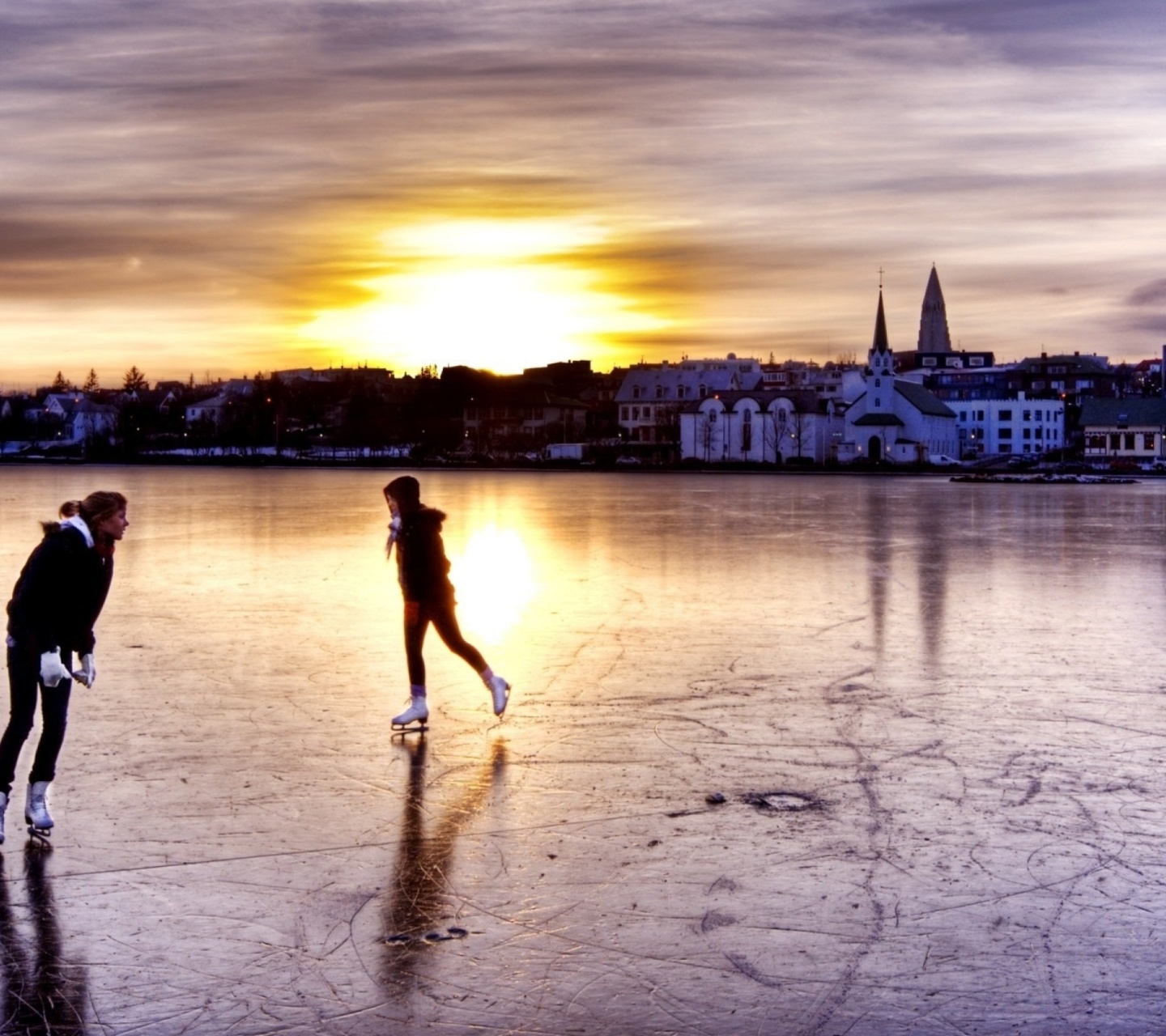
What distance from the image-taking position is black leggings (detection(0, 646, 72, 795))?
7.34 m

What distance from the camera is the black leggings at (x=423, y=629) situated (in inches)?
395

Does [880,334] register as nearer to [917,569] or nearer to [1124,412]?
[1124,412]

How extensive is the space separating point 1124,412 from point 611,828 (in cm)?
13752

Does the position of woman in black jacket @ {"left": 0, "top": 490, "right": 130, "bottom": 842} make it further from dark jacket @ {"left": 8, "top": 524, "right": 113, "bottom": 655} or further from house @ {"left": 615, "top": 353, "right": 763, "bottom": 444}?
house @ {"left": 615, "top": 353, "right": 763, "bottom": 444}

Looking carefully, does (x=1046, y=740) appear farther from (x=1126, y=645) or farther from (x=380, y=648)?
(x=380, y=648)

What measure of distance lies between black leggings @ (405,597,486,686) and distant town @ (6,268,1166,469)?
113m

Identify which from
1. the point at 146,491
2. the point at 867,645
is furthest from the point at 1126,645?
the point at 146,491

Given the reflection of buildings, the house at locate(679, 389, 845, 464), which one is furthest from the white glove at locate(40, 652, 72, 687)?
the house at locate(679, 389, 845, 464)

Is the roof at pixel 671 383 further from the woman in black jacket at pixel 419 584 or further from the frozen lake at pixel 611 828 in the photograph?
the woman in black jacket at pixel 419 584

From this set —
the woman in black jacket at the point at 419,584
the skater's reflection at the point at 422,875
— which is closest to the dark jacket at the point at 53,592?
the skater's reflection at the point at 422,875

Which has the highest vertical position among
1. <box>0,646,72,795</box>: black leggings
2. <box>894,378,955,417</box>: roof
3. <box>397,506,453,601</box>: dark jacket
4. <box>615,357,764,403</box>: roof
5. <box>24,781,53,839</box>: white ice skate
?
<box>615,357,764,403</box>: roof

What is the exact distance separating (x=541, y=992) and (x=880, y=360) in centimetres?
13945

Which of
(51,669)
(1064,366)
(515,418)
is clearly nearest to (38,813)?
(51,669)

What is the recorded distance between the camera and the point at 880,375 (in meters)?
138
